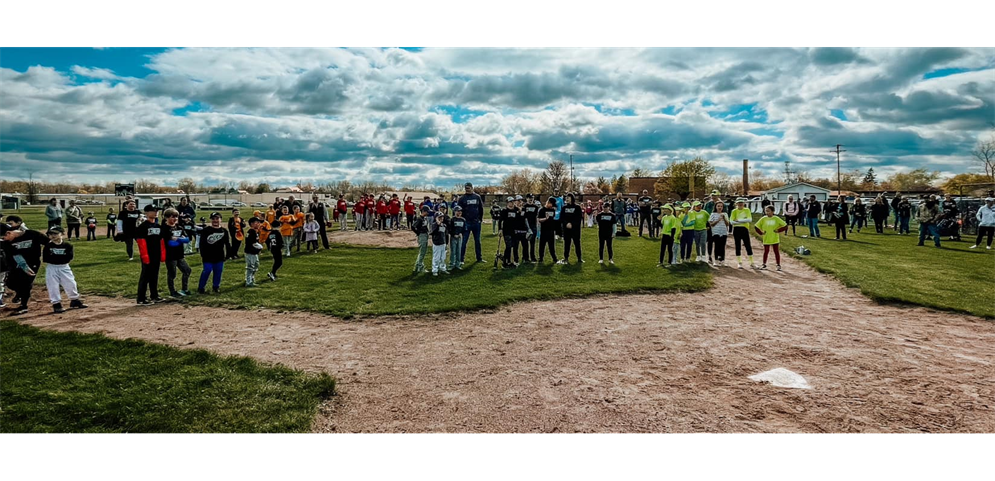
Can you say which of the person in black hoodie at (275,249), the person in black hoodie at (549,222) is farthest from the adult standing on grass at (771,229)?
the person in black hoodie at (275,249)

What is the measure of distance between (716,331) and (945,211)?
60.8 ft

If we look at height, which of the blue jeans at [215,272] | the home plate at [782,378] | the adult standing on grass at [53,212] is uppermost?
the adult standing on grass at [53,212]

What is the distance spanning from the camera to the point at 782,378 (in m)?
5.66

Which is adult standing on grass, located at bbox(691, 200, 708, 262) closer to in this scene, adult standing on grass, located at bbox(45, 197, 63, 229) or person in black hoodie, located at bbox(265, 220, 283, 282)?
person in black hoodie, located at bbox(265, 220, 283, 282)

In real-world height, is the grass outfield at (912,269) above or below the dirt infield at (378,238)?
below

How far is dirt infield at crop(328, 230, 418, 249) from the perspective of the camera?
19.2 m

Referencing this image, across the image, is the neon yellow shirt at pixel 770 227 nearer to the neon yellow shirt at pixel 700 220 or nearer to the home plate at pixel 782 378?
the neon yellow shirt at pixel 700 220

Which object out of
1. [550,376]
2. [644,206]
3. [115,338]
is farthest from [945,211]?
[115,338]

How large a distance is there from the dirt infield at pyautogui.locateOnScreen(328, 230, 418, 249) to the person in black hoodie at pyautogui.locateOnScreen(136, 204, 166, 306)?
9039 mm

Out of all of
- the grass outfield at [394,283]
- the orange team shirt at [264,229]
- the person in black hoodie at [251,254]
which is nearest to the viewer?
the grass outfield at [394,283]

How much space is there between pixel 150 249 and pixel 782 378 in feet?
37.6

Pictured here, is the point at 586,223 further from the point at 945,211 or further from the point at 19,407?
the point at 19,407

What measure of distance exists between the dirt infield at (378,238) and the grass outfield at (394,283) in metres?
3.00

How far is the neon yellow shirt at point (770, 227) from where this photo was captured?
13.0 meters
